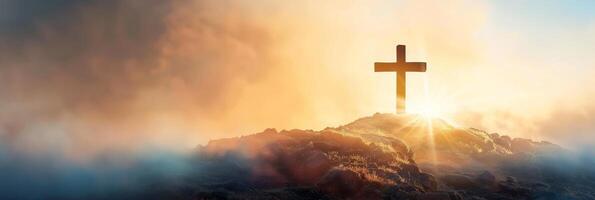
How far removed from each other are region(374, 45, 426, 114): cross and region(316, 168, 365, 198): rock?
13825mm

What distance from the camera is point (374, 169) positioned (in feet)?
75.0

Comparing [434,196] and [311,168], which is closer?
[434,196]

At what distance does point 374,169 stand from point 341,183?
2.33 m

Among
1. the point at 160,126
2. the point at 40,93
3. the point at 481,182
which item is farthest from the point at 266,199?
the point at 40,93

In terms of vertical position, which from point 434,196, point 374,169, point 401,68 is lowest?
point 434,196

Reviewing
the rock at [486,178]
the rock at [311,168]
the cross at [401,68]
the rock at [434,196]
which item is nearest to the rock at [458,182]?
the rock at [486,178]

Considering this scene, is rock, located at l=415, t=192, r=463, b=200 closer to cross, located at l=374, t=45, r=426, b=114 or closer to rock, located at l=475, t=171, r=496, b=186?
rock, located at l=475, t=171, r=496, b=186

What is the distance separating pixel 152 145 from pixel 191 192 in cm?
815

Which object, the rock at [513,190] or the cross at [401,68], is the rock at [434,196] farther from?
the cross at [401,68]

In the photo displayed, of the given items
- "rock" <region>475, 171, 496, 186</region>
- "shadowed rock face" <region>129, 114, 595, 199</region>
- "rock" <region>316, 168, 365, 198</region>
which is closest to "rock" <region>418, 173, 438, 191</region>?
"shadowed rock face" <region>129, 114, 595, 199</region>

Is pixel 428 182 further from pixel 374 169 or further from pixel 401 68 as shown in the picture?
pixel 401 68

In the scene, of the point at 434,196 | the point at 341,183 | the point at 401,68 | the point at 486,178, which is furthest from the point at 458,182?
the point at 401,68

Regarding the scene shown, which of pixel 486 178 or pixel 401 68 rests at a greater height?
pixel 401 68

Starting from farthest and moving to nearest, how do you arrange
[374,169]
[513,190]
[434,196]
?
1. [513,190]
2. [374,169]
3. [434,196]
